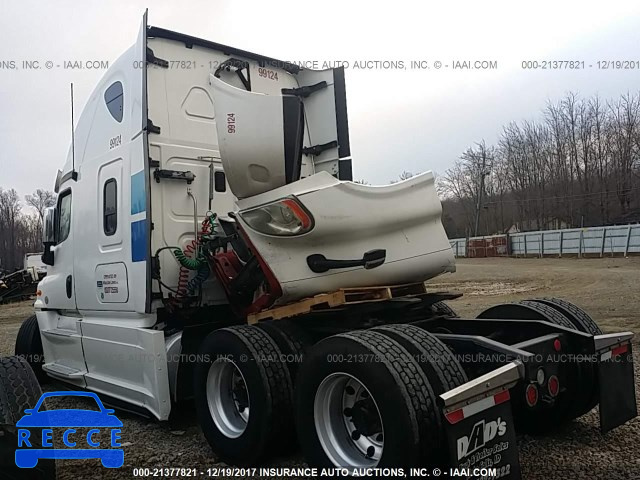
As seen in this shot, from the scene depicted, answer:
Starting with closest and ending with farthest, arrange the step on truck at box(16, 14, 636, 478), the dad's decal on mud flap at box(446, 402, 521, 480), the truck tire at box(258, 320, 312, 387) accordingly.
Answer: the dad's decal on mud flap at box(446, 402, 521, 480) < the step on truck at box(16, 14, 636, 478) < the truck tire at box(258, 320, 312, 387)

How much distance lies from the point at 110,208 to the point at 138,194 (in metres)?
0.64

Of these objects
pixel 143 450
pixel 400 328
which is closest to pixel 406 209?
pixel 400 328

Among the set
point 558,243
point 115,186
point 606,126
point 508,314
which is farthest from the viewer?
point 606,126

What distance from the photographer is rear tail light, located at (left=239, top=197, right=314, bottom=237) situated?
3975mm

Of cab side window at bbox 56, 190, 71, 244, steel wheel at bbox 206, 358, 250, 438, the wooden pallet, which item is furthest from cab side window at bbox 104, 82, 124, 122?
steel wheel at bbox 206, 358, 250, 438

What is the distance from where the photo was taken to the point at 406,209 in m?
4.30

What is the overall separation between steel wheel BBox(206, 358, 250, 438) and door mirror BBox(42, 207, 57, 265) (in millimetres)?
3317

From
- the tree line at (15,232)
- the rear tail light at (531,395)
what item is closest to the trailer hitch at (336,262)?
the rear tail light at (531,395)

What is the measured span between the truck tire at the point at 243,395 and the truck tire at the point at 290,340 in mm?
52

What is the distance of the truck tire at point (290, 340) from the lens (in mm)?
3912

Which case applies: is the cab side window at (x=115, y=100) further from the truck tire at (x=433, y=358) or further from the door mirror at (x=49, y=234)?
the truck tire at (x=433, y=358)

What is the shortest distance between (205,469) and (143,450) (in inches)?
28.8

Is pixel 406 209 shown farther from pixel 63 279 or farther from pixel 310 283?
pixel 63 279

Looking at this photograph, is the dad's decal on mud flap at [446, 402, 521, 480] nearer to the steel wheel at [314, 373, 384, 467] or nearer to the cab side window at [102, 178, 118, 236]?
the steel wheel at [314, 373, 384, 467]
